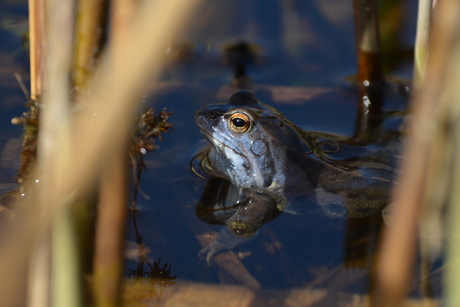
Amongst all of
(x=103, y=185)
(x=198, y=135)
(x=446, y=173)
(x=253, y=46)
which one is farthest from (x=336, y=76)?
(x=103, y=185)

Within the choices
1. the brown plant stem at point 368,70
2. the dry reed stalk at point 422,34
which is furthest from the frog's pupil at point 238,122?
the dry reed stalk at point 422,34

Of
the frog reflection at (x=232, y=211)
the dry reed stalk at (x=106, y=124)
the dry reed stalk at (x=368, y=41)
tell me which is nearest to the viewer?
the dry reed stalk at (x=106, y=124)

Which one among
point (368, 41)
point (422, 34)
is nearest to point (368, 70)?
point (368, 41)

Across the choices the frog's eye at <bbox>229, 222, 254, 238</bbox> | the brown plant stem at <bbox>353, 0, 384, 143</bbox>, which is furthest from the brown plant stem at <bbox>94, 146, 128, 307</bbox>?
the brown plant stem at <bbox>353, 0, 384, 143</bbox>

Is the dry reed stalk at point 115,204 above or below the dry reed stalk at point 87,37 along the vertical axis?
below

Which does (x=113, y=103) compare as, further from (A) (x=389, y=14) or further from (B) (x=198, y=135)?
(A) (x=389, y=14)

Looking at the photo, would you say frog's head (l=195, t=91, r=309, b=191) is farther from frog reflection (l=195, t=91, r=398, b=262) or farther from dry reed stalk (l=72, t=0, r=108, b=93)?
dry reed stalk (l=72, t=0, r=108, b=93)

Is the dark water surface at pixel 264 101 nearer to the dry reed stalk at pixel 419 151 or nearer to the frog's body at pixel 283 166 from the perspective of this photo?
the frog's body at pixel 283 166

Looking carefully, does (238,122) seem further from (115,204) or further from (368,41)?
(115,204)
